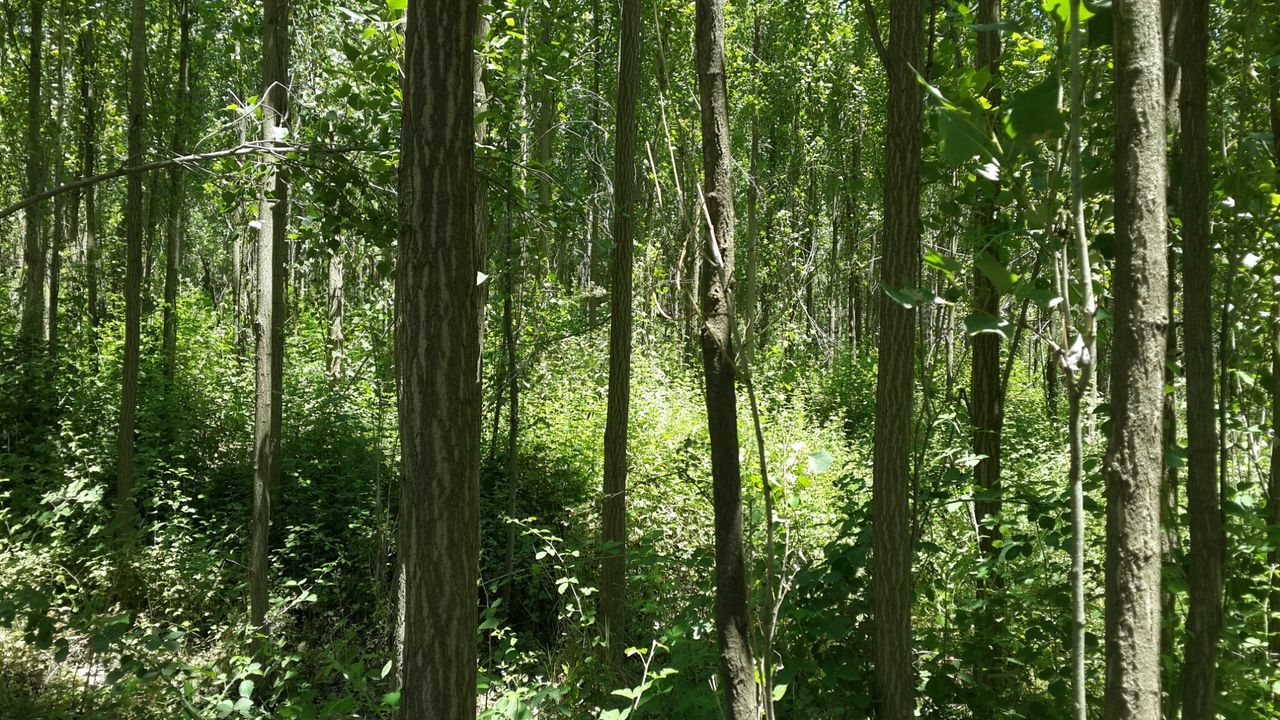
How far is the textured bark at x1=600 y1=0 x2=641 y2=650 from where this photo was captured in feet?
18.0

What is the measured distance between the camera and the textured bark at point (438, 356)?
2.33 metres

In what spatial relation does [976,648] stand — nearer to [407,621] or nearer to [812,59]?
[407,621]

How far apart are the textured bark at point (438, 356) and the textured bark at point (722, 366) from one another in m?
0.72

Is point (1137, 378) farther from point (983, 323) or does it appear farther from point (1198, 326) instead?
point (1198, 326)

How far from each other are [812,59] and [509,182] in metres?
14.0

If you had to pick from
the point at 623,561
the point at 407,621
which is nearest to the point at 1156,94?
the point at 407,621

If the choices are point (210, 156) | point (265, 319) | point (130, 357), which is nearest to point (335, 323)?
point (130, 357)

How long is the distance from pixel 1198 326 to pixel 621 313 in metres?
3.83

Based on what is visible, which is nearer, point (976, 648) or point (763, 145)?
point (976, 648)

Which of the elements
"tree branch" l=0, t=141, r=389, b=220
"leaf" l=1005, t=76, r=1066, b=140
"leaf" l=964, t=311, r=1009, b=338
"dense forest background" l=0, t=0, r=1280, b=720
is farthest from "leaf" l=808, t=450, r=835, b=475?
"tree branch" l=0, t=141, r=389, b=220

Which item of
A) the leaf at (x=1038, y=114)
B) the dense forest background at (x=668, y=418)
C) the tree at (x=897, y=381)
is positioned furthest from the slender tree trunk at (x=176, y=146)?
the leaf at (x=1038, y=114)

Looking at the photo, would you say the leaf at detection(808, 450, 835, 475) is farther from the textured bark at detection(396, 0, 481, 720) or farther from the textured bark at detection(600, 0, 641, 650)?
the textured bark at detection(600, 0, 641, 650)

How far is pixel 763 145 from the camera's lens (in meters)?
20.4

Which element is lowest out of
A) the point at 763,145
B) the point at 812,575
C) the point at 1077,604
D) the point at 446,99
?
the point at 812,575
